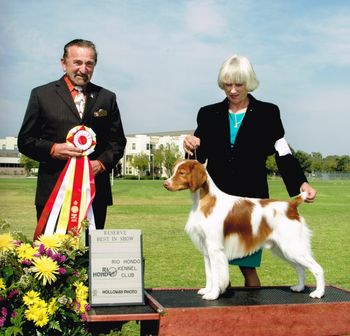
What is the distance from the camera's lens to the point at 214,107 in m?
4.29

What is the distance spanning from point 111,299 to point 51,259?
477 millimetres

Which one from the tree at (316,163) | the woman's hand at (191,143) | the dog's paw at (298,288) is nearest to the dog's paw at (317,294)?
the dog's paw at (298,288)

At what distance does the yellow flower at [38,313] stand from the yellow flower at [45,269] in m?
0.12

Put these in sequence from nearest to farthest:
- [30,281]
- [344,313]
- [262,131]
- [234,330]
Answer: [30,281], [234,330], [344,313], [262,131]

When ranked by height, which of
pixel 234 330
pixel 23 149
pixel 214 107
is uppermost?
pixel 214 107

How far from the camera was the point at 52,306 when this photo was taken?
3.37 metres

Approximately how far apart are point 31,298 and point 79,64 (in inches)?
64.5

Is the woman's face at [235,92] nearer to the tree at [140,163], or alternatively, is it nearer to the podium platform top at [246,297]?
the podium platform top at [246,297]

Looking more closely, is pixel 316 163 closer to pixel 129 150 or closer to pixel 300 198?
pixel 129 150

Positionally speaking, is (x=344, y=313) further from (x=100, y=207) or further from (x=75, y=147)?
(x=75, y=147)

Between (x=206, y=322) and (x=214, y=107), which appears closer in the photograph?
(x=206, y=322)

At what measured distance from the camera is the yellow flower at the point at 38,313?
3281 mm

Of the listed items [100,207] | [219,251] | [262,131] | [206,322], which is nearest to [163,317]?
[206,322]

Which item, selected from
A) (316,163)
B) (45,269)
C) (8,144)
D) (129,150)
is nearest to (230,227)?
(45,269)
